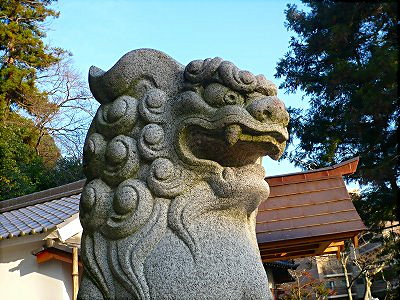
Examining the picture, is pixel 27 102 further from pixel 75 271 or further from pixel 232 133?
pixel 232 133

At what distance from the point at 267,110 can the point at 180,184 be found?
0.56 m

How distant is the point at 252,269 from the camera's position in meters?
2.21

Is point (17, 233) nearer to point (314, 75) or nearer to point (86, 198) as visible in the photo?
point (86, 198)

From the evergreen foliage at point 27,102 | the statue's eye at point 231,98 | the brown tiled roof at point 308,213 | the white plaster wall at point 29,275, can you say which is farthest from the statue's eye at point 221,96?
the evergreen foliage at point 27,102

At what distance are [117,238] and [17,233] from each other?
481 cm

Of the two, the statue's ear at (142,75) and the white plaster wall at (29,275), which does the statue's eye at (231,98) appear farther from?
the white plaster wall at (29,275)

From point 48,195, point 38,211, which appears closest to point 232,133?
point 38,211

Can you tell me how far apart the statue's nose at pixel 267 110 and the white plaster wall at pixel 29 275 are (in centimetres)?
518

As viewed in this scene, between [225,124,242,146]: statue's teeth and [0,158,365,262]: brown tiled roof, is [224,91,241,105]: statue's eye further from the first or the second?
[0,158,365,262]: brown tiled roof

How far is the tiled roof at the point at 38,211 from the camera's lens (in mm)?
6773

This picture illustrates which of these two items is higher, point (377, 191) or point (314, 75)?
point (314, 75)

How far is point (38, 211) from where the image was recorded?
29.1ft

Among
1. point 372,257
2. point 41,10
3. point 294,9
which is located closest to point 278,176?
point 294,9

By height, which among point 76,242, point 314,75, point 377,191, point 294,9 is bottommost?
point 76,242
